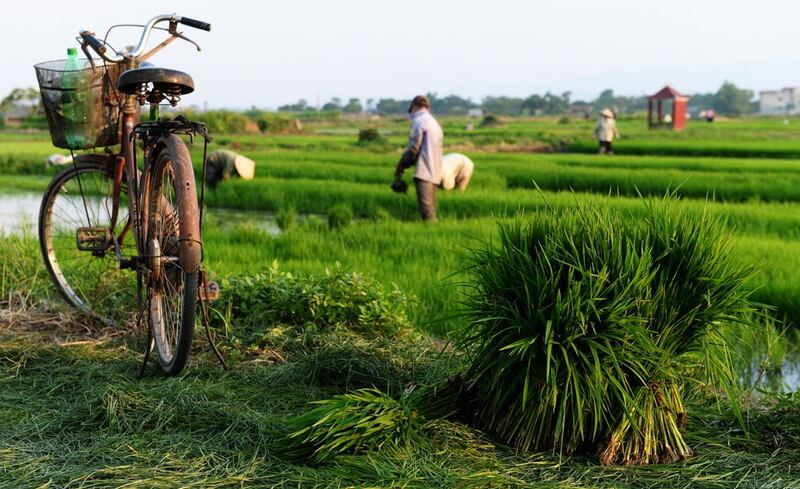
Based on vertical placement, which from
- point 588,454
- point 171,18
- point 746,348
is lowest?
point 746,348

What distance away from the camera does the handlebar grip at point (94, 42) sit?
13.7 feet

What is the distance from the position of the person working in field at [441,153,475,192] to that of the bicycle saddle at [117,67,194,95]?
369 inches

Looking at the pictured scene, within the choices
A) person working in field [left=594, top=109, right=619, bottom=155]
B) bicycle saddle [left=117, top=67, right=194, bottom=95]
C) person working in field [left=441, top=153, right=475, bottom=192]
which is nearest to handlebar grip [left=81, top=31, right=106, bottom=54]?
bicycle saddle [left=117, top=67, right=194, bottom=95]

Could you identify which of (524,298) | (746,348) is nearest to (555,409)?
(524,298)

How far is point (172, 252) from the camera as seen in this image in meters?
3.71

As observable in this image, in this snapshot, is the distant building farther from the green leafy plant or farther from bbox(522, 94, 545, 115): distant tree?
the green leafy plant

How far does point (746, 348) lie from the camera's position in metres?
5.32

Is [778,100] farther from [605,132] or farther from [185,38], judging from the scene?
[185,38]

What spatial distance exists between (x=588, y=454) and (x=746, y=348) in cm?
286

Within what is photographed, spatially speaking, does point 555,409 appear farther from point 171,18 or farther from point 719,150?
point 719,150

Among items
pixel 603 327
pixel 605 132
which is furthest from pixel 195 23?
A: pixel 605 132

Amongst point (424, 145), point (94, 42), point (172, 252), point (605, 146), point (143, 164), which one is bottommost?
point (605, 146)

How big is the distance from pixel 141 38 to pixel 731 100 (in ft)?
583

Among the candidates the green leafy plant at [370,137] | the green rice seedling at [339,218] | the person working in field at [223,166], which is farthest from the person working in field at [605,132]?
the green rice seedling at [339,218]
